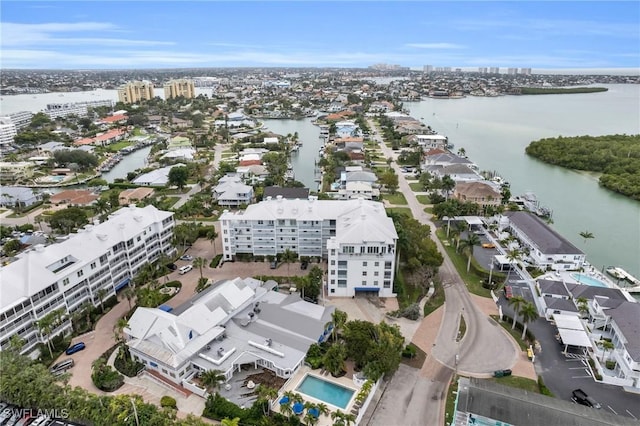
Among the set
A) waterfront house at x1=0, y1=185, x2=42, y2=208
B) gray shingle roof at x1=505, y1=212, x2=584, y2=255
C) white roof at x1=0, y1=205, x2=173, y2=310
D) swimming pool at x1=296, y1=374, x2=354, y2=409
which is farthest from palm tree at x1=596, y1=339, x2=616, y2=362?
waterfront house at x1=0, y1=185, x2=42, y2=208

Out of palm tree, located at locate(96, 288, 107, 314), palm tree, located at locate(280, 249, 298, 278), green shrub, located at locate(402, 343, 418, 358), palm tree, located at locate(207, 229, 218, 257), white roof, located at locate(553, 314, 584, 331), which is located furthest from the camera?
palm tree, located at locate(207, 229, 218, 257)

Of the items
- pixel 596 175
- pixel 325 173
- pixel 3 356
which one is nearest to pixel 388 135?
A: pixel 325 173

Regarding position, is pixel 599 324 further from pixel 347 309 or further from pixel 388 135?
pixel 388 135

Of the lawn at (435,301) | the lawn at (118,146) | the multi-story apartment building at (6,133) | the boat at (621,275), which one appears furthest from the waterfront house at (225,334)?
the multi-story apartment building at (6,133)

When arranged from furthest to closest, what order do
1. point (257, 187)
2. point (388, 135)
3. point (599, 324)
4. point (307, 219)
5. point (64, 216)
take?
point (388, 135) < point (257, 187) < point (64, 216) < point (307, 219) < point (599, 324)

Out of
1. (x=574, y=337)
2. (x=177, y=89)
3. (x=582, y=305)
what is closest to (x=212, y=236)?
(x=574, y=337)

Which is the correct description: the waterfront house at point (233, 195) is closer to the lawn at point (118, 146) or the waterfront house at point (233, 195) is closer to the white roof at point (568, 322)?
the white roof at point (568, 322)

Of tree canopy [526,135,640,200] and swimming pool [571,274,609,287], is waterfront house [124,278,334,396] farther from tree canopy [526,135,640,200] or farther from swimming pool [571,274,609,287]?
tree canopy [526,135,640,200]
